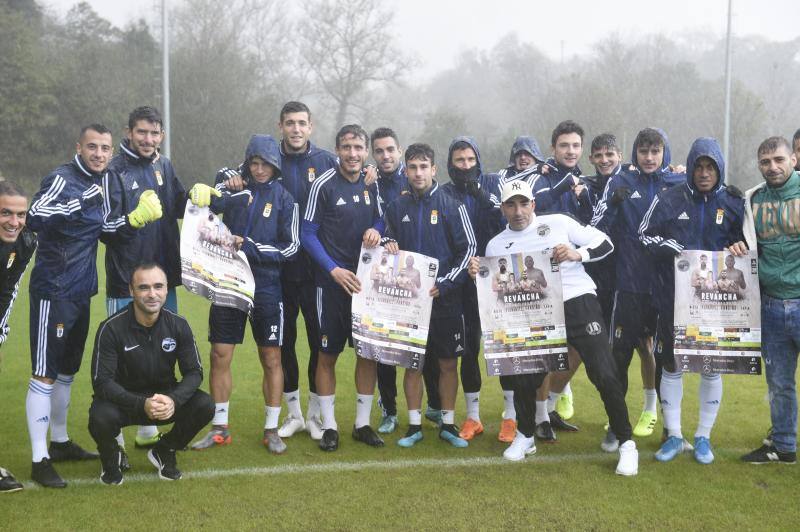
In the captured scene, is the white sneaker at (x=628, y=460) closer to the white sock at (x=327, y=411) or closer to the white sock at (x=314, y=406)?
the white sock at (x=327, y=411)

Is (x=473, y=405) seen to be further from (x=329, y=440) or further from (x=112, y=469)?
(x=112, y=469)

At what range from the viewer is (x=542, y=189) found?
630 cm

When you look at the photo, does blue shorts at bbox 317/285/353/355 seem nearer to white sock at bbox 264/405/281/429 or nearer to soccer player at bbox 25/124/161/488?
white sock at bbox 264/405/281/429

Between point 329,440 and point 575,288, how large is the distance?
2206 mm

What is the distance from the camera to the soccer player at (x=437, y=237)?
18.8 ft

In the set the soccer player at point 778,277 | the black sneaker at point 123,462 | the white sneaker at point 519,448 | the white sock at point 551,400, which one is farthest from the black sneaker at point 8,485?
the soccer player at point 778,277

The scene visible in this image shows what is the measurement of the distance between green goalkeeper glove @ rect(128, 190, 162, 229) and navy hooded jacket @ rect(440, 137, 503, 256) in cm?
215

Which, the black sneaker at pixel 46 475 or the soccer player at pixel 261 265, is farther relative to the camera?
the soccer player at pixel 261 265

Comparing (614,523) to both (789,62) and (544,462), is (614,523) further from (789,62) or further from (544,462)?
(789,62)

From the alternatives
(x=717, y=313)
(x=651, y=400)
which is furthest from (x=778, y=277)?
(x=651, y=400)

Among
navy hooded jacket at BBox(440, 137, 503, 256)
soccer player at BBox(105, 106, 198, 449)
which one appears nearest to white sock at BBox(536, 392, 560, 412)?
navy hooded jacket at BBox(440, 137, 503, 256)

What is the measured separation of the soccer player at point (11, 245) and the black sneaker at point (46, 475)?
0.12 metres

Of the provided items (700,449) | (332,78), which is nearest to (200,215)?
(700,449)

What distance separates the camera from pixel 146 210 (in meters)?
5.22
